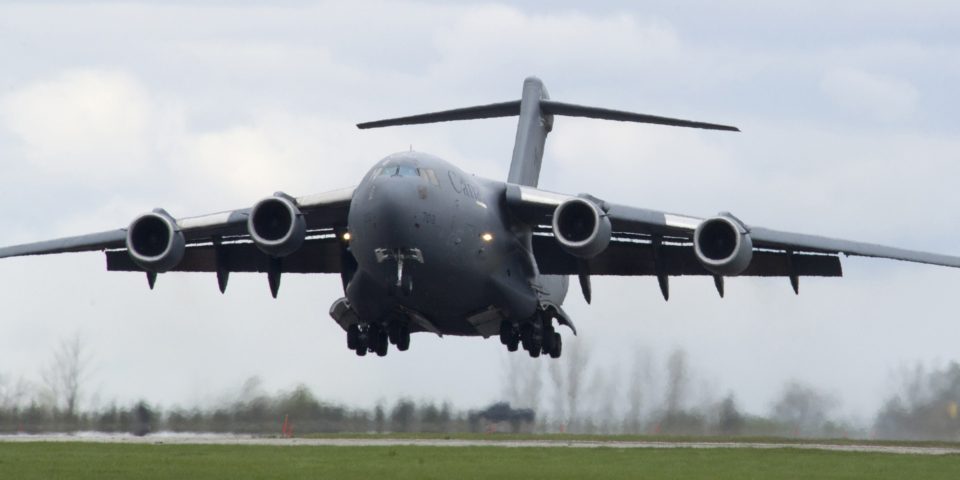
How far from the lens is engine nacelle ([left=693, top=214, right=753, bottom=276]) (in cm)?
2217

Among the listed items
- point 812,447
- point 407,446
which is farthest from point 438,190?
point 812,447

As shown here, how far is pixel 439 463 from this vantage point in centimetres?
1880

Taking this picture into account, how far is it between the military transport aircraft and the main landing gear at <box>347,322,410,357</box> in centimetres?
2

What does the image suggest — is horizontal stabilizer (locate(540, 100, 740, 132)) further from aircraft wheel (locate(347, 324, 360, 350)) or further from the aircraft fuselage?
aircraft wheel (locate(347, 324, 360, 350))

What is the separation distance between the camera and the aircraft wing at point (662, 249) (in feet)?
77.0

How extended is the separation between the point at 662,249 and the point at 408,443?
16.3 feet

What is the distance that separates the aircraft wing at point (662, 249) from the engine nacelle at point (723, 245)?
0.76 feet

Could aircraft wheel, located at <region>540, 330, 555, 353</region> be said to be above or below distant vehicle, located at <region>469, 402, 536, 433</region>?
above

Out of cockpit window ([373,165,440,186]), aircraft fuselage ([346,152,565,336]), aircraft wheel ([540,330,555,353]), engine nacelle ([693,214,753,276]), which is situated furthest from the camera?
aircraft wheel ([540,330,555,353])

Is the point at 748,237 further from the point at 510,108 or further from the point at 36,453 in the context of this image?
the point at 36,453

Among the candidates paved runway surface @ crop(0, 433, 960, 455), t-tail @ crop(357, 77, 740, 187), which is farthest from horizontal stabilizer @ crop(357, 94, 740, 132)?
paved runway surface @ crop(0, 433, 960, 455)

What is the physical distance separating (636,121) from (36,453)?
10.8m

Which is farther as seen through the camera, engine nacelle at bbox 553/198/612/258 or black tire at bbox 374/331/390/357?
black tire at bbox 374/331/390/357

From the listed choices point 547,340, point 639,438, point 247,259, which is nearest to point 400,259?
point 547,340
